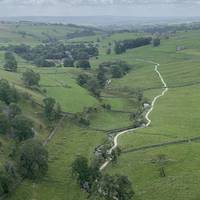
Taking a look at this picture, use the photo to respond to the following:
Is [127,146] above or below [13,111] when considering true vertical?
below

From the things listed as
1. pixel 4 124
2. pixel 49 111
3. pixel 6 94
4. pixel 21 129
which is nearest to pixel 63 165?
pixel 21 129

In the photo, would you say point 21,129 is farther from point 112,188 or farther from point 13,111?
point 112,188

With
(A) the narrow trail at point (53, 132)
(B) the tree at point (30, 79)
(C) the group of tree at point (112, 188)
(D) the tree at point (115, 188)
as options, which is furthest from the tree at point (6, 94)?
(D) the tree at point (115, 188)

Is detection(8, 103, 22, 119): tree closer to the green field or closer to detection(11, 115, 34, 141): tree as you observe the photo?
detection(11, 115, 34, 141): tree

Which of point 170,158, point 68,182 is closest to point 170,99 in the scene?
point 170,158

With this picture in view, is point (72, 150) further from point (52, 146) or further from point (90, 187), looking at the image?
point (90, 187)

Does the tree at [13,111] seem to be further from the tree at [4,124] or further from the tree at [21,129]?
the tree at [21,129]
